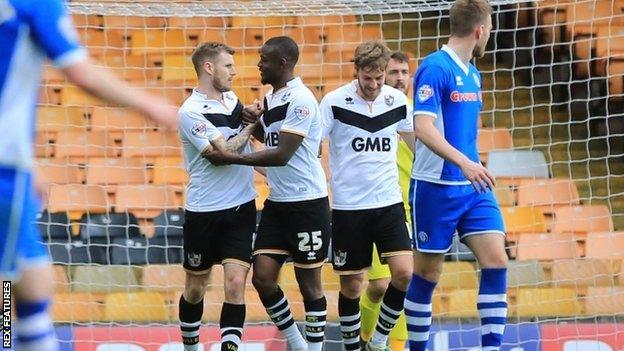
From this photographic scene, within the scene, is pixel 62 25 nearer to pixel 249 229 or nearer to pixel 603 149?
pixel 249 229

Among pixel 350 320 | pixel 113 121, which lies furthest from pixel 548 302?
pixel 113 121

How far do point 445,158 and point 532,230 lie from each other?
3826 mm

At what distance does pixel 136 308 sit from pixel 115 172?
1.62 metres

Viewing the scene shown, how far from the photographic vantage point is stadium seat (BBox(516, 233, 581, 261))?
9.91 metres

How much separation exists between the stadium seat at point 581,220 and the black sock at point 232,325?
3.75 metres

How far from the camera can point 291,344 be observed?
25.0ft

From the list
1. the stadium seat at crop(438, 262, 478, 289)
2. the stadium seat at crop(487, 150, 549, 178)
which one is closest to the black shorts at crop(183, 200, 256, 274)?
the stadium seat at crop(438, 262, 478, 289)

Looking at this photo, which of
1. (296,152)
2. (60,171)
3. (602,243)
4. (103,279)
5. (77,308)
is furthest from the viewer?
(60,171)

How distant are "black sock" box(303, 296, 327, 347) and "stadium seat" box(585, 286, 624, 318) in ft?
8.91

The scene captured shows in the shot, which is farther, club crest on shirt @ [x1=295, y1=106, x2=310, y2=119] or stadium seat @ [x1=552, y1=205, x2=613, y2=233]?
stadium seat @ [x1=552, y1=205, x2=613, y2=233]

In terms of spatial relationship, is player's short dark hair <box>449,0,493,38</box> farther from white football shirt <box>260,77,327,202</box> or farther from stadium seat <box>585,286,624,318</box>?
stadium seat <box>585,286,624,318</box>

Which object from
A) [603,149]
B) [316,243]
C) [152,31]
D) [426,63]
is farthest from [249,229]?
[603,149]

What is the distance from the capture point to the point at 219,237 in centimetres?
744

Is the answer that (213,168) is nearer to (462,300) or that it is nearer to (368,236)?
(368,236)
